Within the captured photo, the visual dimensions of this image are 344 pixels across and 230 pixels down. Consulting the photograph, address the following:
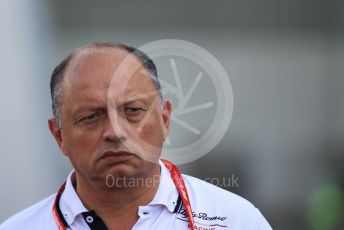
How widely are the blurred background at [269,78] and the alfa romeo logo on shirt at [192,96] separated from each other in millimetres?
113

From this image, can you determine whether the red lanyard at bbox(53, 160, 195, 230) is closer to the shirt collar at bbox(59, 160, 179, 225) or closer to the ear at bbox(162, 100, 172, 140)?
the shirt collar at bbox(59, 160, 179, 225)

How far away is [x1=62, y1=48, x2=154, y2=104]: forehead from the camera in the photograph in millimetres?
2133

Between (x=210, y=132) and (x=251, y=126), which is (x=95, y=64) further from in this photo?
(x=251, y=126)

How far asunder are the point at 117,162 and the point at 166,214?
247mm

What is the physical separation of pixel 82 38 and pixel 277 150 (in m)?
1.52

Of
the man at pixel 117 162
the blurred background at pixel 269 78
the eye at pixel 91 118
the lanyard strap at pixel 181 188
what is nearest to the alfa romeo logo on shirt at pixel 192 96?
the blurred background at pixel 269 78

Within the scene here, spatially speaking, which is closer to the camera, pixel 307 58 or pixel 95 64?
pixel 95 64

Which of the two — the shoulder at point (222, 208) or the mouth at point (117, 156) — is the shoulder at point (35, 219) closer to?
the mouth at point (117, 156)

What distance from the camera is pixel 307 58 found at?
4.51 m

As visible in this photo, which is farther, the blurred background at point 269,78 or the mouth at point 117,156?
the blurred background at point 269,78

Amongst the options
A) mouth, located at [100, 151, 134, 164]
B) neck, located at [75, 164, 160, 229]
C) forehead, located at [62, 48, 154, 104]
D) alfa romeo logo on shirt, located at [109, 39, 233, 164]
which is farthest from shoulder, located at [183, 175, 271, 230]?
alfa romeo logo on shirt, located at [109, 39, 233, 164]

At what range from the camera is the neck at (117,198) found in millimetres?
2156

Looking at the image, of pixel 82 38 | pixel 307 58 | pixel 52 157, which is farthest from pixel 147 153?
pixel 307 58

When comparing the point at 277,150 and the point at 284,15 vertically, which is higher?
the point at 284,15
